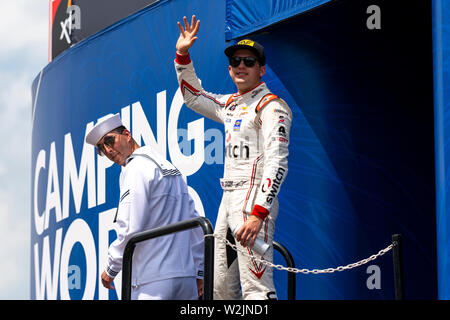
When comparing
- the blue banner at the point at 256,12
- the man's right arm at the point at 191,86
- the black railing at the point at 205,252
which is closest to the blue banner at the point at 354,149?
the blue banner at the point at 256,12

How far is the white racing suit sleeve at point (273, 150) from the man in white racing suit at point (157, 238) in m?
0.80

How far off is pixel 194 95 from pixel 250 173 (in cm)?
76

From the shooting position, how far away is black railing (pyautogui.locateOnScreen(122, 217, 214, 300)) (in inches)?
173

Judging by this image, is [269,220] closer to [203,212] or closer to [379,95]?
[379,95]

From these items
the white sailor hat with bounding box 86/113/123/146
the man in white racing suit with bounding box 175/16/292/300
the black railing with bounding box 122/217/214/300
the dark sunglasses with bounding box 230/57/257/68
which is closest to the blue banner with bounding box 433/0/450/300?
the man in white racing suit with bounding box 175/16/292/300

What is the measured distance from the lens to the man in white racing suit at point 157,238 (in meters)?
5.03

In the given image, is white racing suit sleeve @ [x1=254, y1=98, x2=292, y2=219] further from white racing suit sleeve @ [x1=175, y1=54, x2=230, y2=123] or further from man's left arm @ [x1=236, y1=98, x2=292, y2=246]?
white racing suit sleeve @ [x1=175, y1=54, x2=230, y2=123]

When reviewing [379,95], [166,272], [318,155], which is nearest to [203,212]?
[318,155]

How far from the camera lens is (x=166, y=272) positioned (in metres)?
5.01

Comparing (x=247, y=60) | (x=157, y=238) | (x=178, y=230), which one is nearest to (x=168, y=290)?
(x=157, y=238)

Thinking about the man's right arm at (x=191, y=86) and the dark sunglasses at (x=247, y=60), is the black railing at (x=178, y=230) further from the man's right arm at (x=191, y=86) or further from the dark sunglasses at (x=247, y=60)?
the dark sunglasses at (x=247, y=60)

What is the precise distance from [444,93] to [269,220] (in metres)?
1.18

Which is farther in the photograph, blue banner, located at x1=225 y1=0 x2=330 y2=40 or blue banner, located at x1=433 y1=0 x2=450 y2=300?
blue banner, located at x1=225 y1=0 x2=330 y2=40

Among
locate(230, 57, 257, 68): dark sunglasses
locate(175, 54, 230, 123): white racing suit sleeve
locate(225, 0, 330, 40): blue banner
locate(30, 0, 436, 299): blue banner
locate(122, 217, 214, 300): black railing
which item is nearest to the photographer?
locate(122, 217, 214, 300): black railing
